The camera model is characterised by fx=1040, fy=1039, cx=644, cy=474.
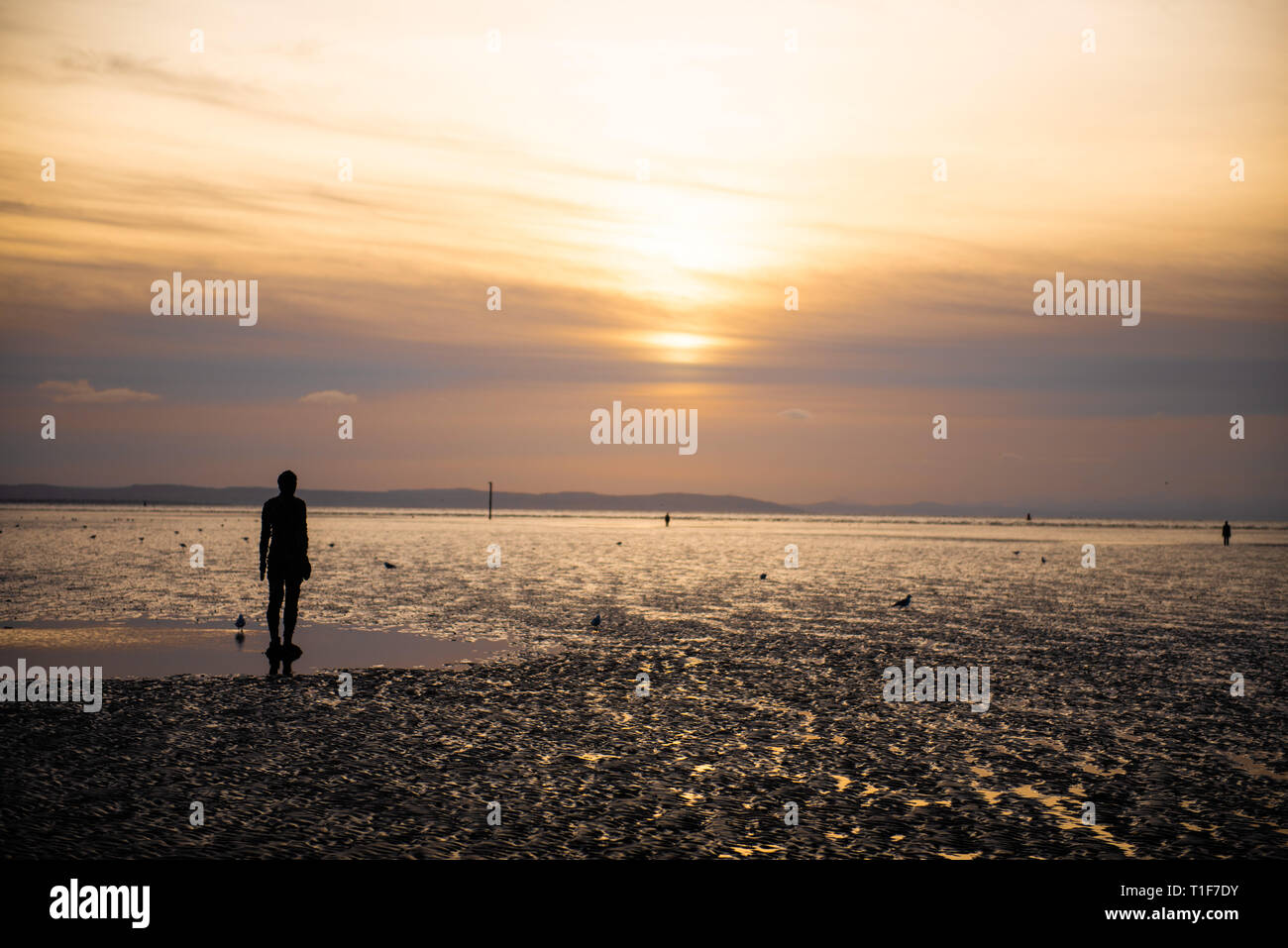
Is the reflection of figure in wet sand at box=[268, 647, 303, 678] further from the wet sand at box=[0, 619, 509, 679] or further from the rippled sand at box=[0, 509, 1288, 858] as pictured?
the rippled sand at box=[0, 509, 1288, 858]

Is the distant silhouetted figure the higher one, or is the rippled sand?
the distant silhouetted figure

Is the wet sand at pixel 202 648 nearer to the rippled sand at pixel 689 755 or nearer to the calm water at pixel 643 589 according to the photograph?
the rippled sand at pixel 689 755

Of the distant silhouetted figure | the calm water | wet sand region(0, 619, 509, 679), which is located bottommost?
the calm water

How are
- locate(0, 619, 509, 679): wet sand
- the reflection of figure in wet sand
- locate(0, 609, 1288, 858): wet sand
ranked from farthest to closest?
locate(0, 619, 509, 679): wet sand
the reflection of figure in wet sand
locate(0, 609, 1288, 858): wet sand

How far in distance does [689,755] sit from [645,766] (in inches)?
25.6

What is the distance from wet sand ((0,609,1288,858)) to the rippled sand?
0.04 m

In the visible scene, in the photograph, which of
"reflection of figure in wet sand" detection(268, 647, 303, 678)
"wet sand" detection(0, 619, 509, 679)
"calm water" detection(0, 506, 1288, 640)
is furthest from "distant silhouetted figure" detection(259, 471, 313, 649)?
"calm water" detection(0, 506, 1288, 640)

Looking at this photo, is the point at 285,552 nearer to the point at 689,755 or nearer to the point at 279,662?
the point at 279,662

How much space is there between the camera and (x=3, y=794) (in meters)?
8.09

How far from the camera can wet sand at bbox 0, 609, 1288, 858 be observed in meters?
7.28

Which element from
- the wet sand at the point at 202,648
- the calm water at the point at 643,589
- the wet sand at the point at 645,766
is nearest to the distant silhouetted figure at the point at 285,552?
the wet sand at the point at 202,648
